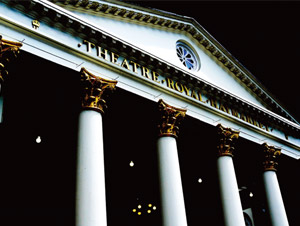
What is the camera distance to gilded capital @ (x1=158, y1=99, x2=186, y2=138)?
11719 millimetres

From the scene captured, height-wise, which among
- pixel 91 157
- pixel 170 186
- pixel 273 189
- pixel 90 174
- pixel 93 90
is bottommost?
Result: pixel 90 174

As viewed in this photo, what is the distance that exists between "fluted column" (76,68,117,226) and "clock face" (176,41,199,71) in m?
6.62

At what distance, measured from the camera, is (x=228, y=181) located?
12875mm

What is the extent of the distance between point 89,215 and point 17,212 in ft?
19.5

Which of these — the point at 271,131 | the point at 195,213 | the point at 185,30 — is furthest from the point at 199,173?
the point at 185,30

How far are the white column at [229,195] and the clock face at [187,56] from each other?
17.4ft

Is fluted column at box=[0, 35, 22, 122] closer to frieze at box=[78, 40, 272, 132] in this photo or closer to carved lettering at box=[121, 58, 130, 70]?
frieze at box=[78, 40, 272, 132]

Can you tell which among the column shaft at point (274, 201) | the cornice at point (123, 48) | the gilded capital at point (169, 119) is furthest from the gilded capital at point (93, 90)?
the column shaft at point (274, 201)

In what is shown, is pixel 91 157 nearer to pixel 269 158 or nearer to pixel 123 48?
pixel 123 48

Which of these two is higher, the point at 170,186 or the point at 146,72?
the point at 146,72

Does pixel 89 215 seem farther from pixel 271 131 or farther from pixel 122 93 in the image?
pixel 271 131

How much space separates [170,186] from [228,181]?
3209 millimetres

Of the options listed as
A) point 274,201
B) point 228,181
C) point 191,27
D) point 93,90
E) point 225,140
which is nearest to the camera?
point 93,90

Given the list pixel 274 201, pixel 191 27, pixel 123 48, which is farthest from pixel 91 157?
pixel 191 27
